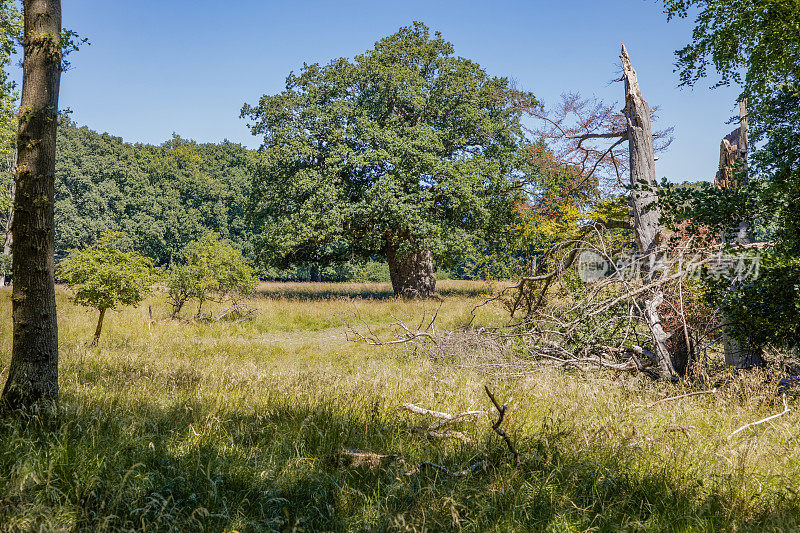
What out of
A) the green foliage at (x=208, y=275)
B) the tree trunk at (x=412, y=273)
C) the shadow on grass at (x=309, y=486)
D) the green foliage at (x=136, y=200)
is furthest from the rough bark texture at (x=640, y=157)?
the green foliage at (x=136, y=200)

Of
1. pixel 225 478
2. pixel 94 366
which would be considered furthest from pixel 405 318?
pixel 225 478

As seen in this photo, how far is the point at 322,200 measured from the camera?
1797cm

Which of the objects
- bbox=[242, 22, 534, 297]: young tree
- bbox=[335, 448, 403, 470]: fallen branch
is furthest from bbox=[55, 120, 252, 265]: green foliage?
bbox=[335, 448, 403, 470]: fallen branch

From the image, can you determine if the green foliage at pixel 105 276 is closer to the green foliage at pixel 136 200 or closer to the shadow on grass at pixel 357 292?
Result: the shadow on grass at pixel 357 292

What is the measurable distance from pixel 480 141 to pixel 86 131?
50064 mm

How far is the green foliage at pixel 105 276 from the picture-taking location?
9250 mm

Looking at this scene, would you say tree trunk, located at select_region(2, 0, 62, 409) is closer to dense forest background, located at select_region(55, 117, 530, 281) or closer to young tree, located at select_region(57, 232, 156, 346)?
young tree, located at select_region(57, 232, 156, 346)

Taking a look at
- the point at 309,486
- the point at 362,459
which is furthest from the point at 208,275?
the point at 309,486

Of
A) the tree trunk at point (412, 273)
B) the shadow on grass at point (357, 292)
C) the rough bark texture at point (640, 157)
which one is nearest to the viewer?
the rough bark texture at point (640, 157)

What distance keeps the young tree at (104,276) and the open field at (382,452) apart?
9.17 ft

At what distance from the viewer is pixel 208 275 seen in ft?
47.8

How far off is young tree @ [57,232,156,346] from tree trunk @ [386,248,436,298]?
41.2 feet

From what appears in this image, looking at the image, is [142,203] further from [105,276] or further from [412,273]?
[105,276]

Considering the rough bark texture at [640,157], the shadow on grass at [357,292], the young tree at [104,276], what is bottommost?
the shadow on grass at [357,292]
